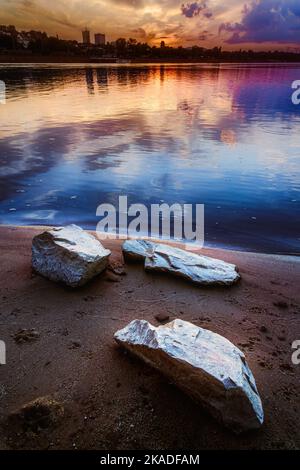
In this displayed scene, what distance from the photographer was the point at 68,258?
10.9 ft

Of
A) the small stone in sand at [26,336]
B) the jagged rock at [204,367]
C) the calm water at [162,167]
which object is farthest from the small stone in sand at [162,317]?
the calm water at [162,167]

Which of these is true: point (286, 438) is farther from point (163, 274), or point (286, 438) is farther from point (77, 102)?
point (77, 102)

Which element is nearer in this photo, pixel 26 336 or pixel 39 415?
pixel 39 415

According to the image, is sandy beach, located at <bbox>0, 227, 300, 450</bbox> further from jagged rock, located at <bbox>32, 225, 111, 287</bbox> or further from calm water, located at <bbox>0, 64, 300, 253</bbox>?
calm water, located at <bbox>0, 64, 300, 253</bbox>

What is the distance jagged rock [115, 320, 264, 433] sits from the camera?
197cm

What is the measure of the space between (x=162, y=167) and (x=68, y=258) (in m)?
6.06

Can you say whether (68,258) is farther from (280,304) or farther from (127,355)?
(280,304)

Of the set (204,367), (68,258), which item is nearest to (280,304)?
(204,367)

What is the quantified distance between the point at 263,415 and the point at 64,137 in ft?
39.9

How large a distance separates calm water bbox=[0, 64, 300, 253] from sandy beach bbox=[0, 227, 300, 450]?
176 cm

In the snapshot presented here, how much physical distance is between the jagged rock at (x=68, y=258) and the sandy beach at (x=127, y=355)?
0.12 metres

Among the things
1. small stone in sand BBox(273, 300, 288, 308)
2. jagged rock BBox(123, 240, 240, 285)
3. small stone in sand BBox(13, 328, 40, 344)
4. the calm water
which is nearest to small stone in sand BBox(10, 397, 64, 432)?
small stone in sand BBox(13, 328, 40, 344)

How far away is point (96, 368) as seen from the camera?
96.0 inches
